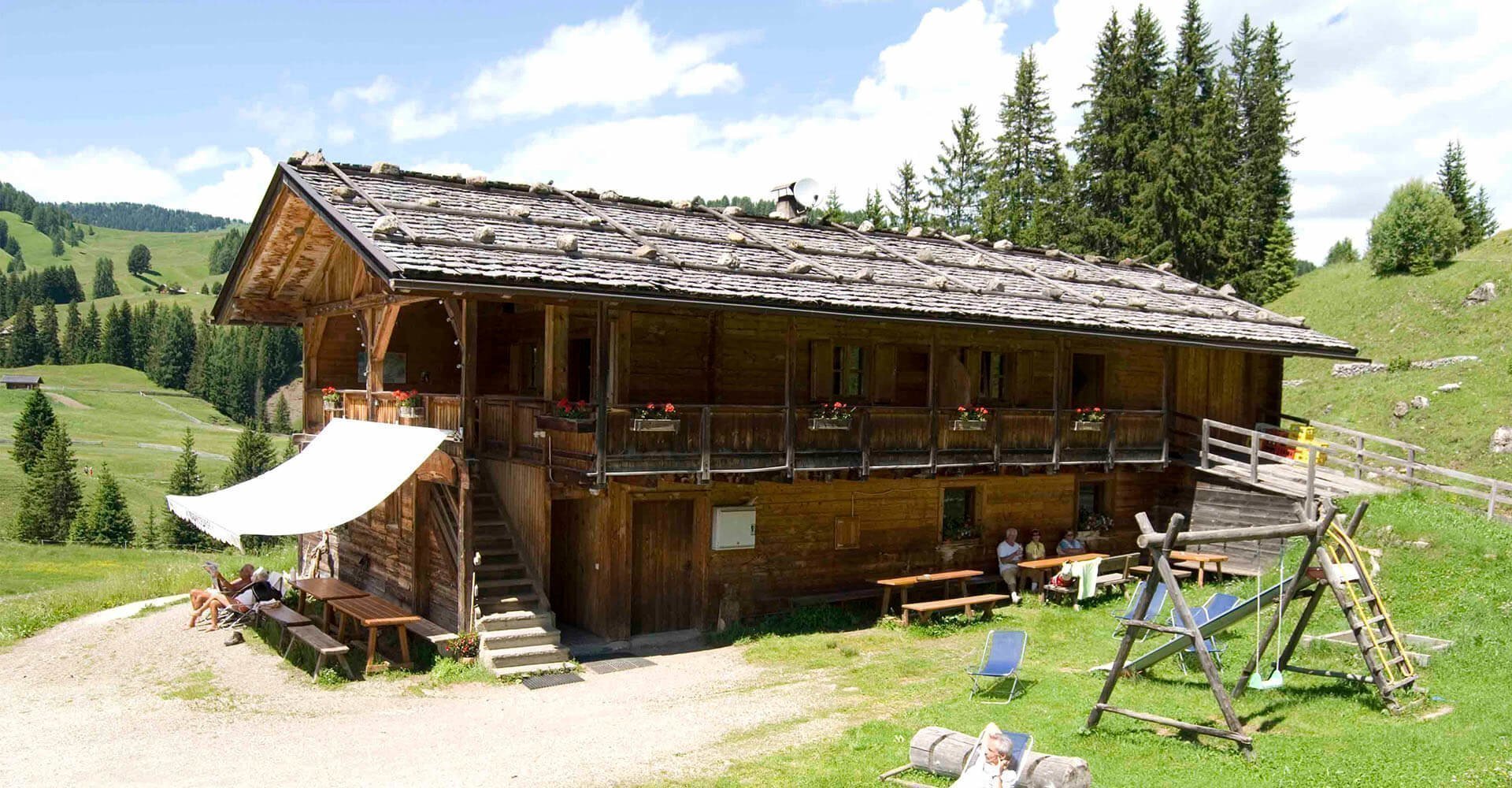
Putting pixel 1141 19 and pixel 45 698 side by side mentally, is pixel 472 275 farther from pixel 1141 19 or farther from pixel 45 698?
pixel 1141 19

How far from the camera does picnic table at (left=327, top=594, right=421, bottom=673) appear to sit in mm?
14922

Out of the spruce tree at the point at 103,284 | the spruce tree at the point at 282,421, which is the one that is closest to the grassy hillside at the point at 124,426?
the spruce tree at the point at 282,421

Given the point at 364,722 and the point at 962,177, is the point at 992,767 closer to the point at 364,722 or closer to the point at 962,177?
the point at 364,722

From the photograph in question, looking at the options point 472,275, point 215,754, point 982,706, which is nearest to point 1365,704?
point 982,706

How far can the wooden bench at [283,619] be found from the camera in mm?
16312

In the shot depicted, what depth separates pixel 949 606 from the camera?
17.3 m

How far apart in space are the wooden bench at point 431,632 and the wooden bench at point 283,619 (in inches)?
65.5

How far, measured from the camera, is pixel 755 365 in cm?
1784

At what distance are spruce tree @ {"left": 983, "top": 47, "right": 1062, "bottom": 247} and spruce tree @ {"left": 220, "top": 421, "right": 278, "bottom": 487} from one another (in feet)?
199

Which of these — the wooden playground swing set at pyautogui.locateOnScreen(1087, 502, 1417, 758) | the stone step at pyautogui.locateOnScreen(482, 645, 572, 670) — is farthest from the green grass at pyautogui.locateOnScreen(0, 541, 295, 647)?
the wooden playground swing set at pyautogui.locateOnScreen(1087, 502, 1417, 758)

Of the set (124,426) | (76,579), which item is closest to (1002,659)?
(76,579)

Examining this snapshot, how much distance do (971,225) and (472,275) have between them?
138 feet

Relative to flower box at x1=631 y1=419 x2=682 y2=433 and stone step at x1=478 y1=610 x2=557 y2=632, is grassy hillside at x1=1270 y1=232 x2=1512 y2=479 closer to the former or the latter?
flower box at x1=631 y1=419 x2=682 y2=433

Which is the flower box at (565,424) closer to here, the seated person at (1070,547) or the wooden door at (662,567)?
the wooden door at (662,567)
